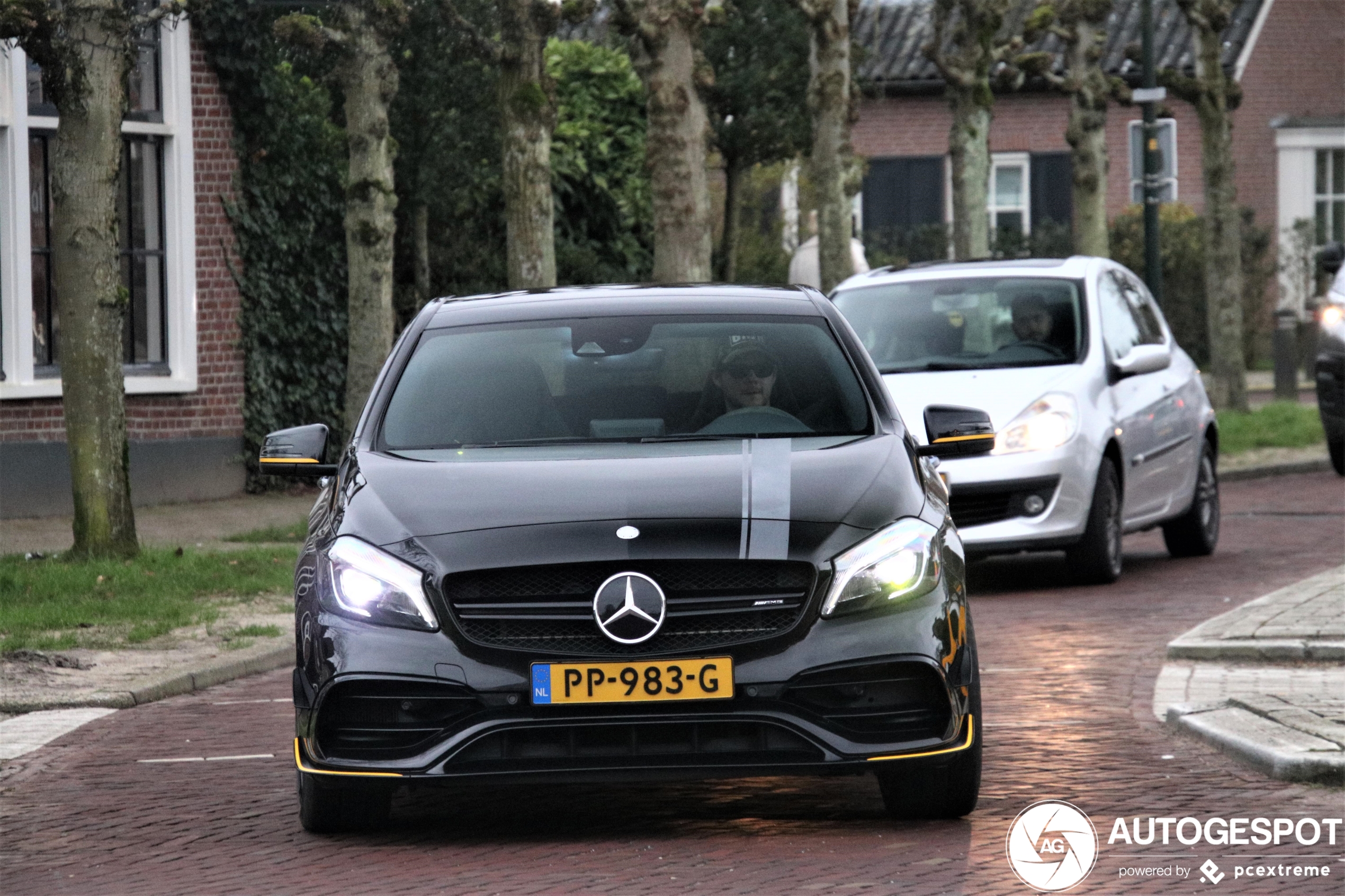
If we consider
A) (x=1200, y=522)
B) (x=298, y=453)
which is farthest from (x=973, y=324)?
(x=298, y=453)

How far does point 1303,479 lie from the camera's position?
795 inches

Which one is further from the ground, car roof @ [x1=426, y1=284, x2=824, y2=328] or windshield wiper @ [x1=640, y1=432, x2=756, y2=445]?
car roof @ [x1=426, y1=284, x2=824, y2=328]

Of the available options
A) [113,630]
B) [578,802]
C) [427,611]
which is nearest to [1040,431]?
[113,630]

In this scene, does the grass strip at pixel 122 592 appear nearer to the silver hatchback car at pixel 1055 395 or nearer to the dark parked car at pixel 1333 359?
the silver hatchback car at pixel 1055 395

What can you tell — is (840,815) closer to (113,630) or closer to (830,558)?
(830,558)

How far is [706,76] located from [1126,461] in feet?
25.5

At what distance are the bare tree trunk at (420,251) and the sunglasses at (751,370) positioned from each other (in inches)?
598

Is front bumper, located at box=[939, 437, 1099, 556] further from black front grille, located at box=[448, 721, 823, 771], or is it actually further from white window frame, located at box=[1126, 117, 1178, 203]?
white window frame, located at box=[1126, 117, 1178, 203]

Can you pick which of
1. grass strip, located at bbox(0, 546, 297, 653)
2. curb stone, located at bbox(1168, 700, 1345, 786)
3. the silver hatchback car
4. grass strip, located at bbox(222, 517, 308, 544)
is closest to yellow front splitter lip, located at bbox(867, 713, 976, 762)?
curb stone, located at bbox(1168, 700, 1345, 786)

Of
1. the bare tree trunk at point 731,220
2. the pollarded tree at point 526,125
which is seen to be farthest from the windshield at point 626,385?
the bare tree trunk at point 731,220

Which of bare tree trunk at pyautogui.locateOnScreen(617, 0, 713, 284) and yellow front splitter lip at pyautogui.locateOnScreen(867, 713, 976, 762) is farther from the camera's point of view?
bare tree trunk at pyautogui.locateOnScreen(617, 0, 713, 284)

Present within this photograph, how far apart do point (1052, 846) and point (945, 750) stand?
0.40 meters

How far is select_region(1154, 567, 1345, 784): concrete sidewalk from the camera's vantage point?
7.06 metres

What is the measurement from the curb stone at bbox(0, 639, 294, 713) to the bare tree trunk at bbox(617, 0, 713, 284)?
23.9 ft
